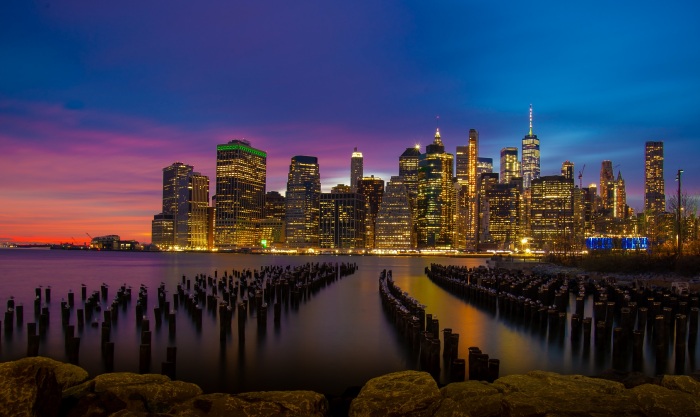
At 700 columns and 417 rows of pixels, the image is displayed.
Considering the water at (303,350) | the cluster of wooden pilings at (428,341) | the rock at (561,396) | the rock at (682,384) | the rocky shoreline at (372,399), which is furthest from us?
the water at (303,350)

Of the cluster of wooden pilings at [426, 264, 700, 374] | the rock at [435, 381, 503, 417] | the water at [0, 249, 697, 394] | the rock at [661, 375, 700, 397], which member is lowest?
the water at [0, 249, 697, 394]

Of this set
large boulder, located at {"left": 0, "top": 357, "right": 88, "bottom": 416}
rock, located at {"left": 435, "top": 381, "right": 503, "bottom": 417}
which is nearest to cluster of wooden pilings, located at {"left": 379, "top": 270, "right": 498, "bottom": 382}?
rock, located at {"left": 435, "top": 381, "right": 503, "bottom": 417}

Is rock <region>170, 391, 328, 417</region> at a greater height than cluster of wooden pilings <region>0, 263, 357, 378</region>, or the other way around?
rock <region>170, 391, 328, 417</region>

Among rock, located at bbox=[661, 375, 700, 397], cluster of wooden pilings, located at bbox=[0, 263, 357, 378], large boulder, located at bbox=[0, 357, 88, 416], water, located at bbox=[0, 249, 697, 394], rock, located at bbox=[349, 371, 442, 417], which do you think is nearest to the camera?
large boulder, located at bbox=[0, 357, 88, 416]

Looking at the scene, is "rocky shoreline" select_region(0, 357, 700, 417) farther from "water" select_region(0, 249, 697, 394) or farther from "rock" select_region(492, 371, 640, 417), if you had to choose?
"water" select_region(0, 249, 697, 394)

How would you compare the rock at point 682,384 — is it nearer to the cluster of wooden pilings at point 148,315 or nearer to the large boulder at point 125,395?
the large boulder at point 125,395

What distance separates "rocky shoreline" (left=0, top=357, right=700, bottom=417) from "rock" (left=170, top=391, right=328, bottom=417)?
2cm

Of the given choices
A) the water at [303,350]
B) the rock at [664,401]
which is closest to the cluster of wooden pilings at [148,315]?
the water at [303,350]

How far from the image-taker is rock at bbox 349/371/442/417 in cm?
1102

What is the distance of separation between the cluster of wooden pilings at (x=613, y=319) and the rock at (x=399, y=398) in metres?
9.32

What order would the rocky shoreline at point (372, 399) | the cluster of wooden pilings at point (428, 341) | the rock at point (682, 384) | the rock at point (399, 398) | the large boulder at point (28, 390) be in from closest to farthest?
the large boulder at point (28, 390) → the rocky shoreline at point (372, 399) → the rock at point (399, 398) → the rock at point (682, 384) → the cluster of wooden pilings at point (428, 341)

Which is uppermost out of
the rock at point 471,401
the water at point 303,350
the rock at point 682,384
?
the rock at point 682,384

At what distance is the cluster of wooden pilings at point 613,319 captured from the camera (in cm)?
1855

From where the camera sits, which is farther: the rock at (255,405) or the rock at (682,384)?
the rock at (682,384)
